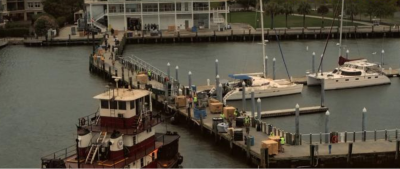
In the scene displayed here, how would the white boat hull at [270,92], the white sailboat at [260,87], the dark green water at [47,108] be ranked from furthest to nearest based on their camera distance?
the white sailboat at [260,87] < the white boat hull at [270,92] < the dark green water at [47,108]

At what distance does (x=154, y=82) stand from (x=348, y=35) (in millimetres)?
50244

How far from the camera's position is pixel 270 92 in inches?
2680

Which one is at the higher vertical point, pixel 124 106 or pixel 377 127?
pixel 124 106

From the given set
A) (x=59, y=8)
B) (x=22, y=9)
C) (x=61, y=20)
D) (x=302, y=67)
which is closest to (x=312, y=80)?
(x=302, y=67)

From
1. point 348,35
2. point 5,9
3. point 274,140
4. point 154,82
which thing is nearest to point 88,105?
point 154,82

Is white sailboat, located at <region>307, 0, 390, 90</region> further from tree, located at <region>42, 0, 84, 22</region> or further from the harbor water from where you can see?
tree, located at <region>42, 0, 84, 22</region>

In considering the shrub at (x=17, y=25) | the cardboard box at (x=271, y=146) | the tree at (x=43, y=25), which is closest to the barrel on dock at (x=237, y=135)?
the cardboard box at (x=271, y=146)

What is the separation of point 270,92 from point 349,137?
16.8 metres

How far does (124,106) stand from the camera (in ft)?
135

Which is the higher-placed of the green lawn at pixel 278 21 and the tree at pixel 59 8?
the tree at pixel 59 8

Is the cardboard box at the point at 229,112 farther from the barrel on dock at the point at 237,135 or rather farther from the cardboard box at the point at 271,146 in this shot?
the cardboard box at the point at 271,146

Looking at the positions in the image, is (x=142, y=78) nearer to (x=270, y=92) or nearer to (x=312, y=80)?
(x=270, y=92)

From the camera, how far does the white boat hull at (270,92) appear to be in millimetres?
66625

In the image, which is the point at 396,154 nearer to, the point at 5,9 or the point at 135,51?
the point at 135,51
